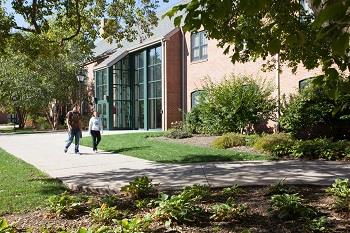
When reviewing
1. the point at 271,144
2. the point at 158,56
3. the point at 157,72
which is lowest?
the point at 271,144

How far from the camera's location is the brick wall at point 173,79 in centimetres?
3011

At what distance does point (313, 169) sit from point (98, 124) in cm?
867

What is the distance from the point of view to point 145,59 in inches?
1328

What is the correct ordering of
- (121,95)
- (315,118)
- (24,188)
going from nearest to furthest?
(24,188) → (315,118) → (121,95)

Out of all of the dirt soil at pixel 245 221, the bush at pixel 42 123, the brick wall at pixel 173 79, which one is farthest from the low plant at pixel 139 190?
the bush at pixel 42 123

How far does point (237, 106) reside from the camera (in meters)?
20.7

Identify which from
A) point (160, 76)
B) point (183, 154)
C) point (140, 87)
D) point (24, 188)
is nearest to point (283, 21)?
point (24, 188)

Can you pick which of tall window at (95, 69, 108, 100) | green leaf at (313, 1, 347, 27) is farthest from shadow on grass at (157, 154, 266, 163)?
tall window at (95, 69, 108, 100)

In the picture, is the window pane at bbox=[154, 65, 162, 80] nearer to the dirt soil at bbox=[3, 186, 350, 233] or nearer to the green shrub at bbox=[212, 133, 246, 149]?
the green shrub at bbox=[212, 133, 246, 149]

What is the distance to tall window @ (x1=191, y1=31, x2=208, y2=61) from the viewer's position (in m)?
27.9

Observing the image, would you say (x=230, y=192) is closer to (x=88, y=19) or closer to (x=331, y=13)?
(x=331, y=13)

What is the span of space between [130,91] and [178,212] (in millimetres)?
31222

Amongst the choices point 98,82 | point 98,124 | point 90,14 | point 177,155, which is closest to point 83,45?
point 90,14

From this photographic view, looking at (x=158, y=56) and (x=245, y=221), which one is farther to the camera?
(x=158, y=56)
